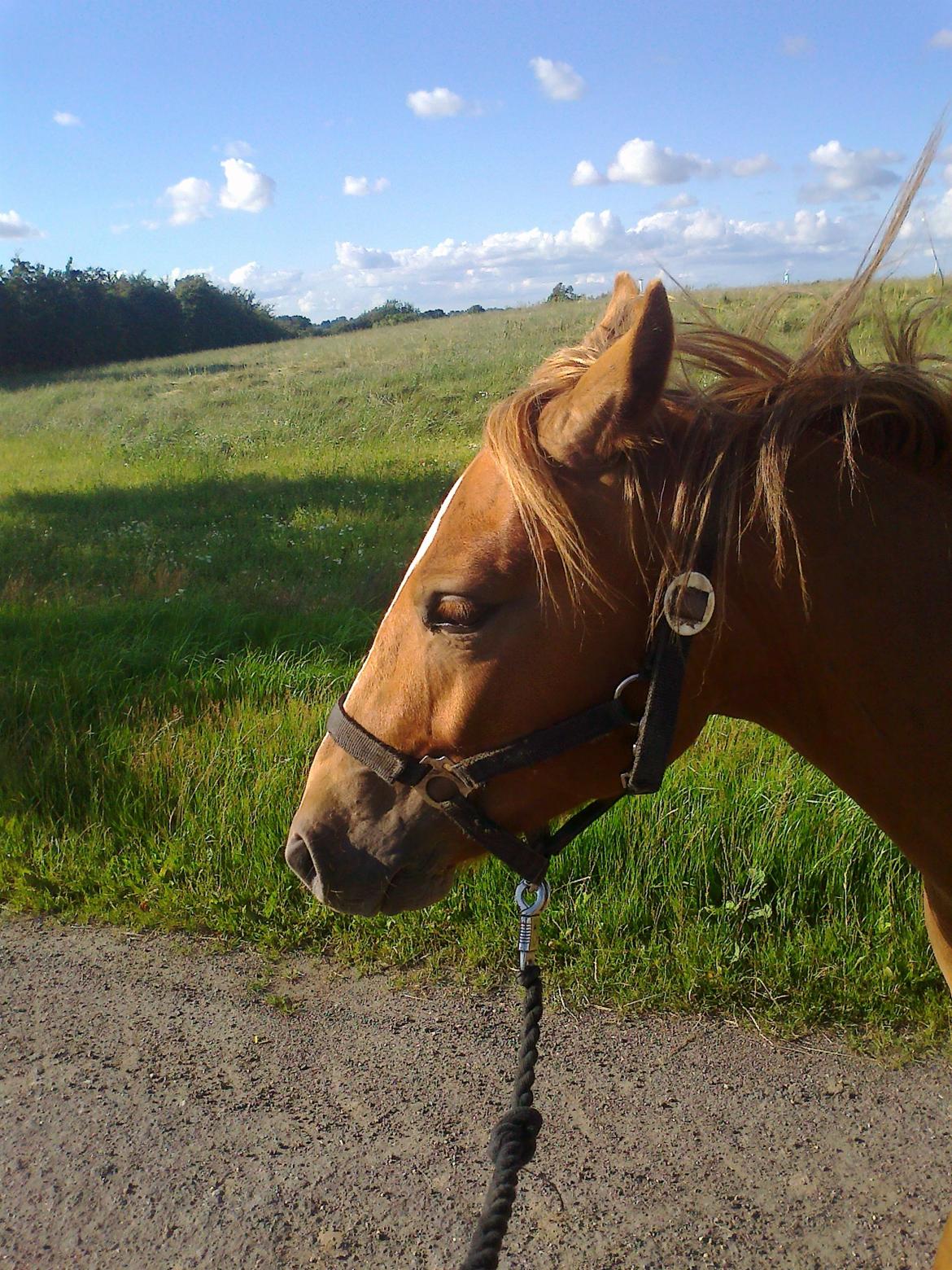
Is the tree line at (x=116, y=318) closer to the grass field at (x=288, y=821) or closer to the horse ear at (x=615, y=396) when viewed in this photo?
the grass field at (x=288, y=821)

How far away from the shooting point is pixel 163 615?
608 cm

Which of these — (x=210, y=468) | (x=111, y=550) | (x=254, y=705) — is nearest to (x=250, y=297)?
(x=210, y=468)

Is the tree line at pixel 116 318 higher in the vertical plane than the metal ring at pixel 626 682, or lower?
higher

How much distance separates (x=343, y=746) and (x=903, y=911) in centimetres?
232

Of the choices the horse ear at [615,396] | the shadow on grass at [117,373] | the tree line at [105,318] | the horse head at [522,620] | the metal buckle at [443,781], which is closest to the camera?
the horse ear at [615,396]

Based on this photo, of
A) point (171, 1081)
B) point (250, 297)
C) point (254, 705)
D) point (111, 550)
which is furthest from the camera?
point (250, 297)

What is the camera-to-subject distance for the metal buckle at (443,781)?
165 cm

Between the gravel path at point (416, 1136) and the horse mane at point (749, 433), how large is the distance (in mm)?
1639

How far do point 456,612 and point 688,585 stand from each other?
0.41 metres

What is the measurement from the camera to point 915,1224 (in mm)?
2129

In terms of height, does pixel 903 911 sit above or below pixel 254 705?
below

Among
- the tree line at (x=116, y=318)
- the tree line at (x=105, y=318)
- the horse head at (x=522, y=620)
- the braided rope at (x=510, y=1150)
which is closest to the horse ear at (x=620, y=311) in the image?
the horse head at (x=522, y=620)

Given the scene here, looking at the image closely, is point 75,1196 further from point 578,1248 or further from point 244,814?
point 244,814

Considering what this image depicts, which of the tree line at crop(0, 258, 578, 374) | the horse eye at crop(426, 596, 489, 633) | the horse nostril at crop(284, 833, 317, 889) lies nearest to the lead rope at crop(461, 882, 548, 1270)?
the horse nostril at crop(284, 833, 317, 889)
